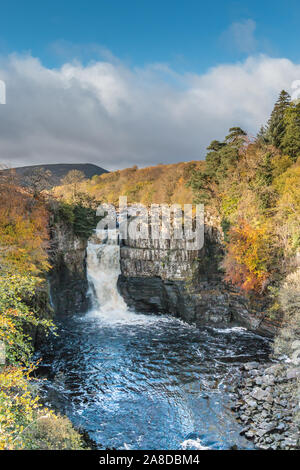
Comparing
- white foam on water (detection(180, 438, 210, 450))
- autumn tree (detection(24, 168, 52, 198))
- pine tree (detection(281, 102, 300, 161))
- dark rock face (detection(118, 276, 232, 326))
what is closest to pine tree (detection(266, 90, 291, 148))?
pine tree (detection(281, 102, 300, 161))

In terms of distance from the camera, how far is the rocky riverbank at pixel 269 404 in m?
10.8

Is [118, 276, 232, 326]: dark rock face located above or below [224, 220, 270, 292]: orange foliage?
below

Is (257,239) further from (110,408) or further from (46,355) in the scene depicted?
(46,355)

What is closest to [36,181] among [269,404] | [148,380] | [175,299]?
[175,299]

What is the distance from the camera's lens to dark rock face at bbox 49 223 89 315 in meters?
24.8

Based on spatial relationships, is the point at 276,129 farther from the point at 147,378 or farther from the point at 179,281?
the point at 147,378

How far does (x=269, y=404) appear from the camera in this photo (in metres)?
12.6

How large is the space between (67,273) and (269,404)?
1931cm

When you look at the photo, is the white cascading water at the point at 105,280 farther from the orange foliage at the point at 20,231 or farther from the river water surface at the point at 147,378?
the orange foliage at the point at 20,231

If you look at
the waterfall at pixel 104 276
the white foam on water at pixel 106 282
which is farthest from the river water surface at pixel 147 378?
the waterfall at pixel 104 276

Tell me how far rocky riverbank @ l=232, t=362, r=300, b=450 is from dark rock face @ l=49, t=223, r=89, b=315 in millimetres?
16242

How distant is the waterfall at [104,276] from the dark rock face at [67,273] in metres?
0.74

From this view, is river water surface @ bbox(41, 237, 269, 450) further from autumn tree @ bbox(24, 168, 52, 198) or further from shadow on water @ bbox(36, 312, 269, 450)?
autumn tree @ bbox(24, 168, 52, 198)
